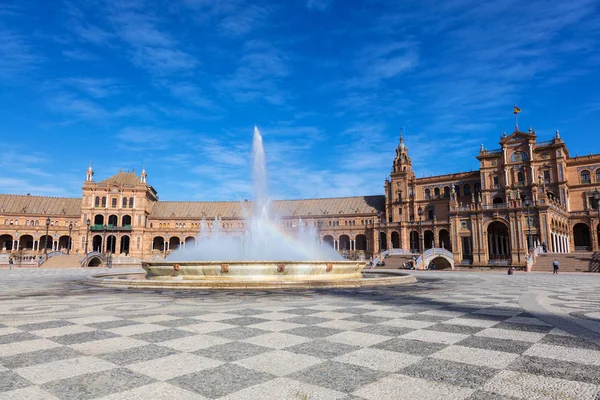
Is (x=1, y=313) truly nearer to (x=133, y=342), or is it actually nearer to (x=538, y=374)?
(x=133, y=342)

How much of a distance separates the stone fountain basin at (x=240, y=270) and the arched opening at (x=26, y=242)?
8123 centimetres

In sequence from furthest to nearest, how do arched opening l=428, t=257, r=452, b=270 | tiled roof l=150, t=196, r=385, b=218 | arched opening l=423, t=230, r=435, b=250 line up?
tiled roof l=150, t=196, r=385, b=218 < arched opening l=423, t=230, r=435, b=250 < arched opening l=428, t=257, r=452, b=270

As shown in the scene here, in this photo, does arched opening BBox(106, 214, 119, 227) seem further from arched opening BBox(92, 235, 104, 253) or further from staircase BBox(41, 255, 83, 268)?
staircase BBox(41, 255, 83, 268)

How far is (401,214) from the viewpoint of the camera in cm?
7762

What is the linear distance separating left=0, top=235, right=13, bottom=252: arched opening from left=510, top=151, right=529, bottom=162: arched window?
323ft

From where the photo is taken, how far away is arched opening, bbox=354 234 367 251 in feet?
266

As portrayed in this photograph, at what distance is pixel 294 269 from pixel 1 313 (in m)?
10.4

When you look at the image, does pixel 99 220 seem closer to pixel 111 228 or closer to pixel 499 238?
pixel 111 228

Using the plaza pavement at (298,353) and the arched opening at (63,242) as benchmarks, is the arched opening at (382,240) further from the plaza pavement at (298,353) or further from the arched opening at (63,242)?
the plaza pavement at (298,353)

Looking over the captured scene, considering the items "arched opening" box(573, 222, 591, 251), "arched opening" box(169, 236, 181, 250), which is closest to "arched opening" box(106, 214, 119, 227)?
"arched opening" box(169, 236, 181, 250)

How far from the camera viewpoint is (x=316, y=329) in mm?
6504

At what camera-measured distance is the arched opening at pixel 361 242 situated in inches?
3196

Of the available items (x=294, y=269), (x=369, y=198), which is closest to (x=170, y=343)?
(x=294, y=269)

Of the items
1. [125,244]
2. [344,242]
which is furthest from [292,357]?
[125,244]
